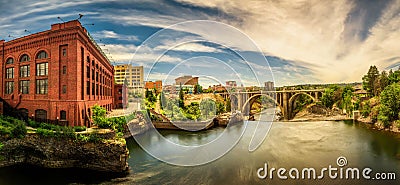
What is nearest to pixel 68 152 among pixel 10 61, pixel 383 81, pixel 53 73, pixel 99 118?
pixel 99 118

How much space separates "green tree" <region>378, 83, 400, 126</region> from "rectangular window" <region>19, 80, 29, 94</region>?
14.5 metres

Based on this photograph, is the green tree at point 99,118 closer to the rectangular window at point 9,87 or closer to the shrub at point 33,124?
the shrub at point 33,124

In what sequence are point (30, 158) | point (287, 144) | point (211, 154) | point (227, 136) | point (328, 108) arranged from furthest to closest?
point (328, 108)
point (227, 136)
point (287, 144)
point (211, 154)
point (30, 158)

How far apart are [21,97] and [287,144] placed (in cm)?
850

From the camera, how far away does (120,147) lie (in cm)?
521

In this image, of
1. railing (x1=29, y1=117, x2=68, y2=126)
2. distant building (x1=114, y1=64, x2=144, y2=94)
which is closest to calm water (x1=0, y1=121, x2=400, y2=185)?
railing (x1=29, y1=117, x2=68, y2=126)

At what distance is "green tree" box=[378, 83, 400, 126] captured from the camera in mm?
→ 10820

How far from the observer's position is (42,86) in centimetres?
544

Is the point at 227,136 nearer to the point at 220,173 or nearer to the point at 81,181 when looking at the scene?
the point at 220,173

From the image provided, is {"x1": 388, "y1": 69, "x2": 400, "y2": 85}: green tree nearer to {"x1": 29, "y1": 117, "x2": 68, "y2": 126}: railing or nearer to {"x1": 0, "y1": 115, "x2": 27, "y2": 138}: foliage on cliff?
{"x1": 29, "y1": 117, "x2": 68, "y2": 126}: railing

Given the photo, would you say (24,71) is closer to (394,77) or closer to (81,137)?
(81,137)

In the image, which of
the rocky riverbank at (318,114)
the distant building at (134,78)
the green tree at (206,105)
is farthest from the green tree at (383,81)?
the distant building at (134,78)

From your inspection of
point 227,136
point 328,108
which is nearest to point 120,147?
point 227,136

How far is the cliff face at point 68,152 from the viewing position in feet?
16.8
